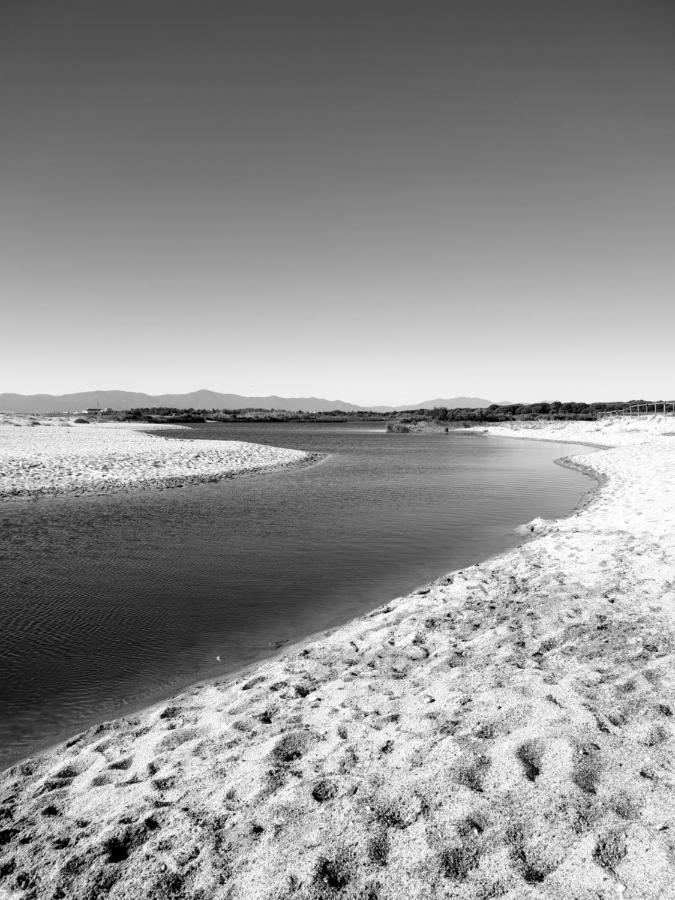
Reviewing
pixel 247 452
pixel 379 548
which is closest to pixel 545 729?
pixel 379 548

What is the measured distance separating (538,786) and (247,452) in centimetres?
3677

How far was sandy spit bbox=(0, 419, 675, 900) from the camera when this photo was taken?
319 cm

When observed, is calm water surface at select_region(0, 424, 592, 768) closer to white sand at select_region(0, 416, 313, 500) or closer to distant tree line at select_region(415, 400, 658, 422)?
white sand at select_region(0, 416, 313, 500)

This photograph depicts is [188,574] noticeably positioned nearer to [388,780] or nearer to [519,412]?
[388,780]

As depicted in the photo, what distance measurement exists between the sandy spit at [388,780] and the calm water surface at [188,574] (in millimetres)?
1040

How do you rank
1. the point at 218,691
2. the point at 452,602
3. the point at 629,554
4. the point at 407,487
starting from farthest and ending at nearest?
the point at 407,487
the point at 629,554
the point at 452,602
the point at 218,691

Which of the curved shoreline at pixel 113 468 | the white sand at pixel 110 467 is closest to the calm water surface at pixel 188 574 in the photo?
the curved shoreline at pixel 113 468

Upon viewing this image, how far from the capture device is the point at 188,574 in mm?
11141

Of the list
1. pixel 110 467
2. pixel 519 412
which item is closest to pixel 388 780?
pixel 110 467

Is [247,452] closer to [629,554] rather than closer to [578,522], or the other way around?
[578,522]

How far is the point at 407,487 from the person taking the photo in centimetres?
2531

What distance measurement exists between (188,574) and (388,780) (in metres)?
7.96

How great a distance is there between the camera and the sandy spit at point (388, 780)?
10.5 feet

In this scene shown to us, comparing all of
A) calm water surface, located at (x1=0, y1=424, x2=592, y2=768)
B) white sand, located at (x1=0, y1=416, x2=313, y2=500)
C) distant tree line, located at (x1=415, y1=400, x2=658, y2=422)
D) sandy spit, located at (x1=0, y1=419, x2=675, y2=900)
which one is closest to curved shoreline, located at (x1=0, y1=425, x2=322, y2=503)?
white sand, located at (x1=0, y1=416, x2=313, y2=500)
